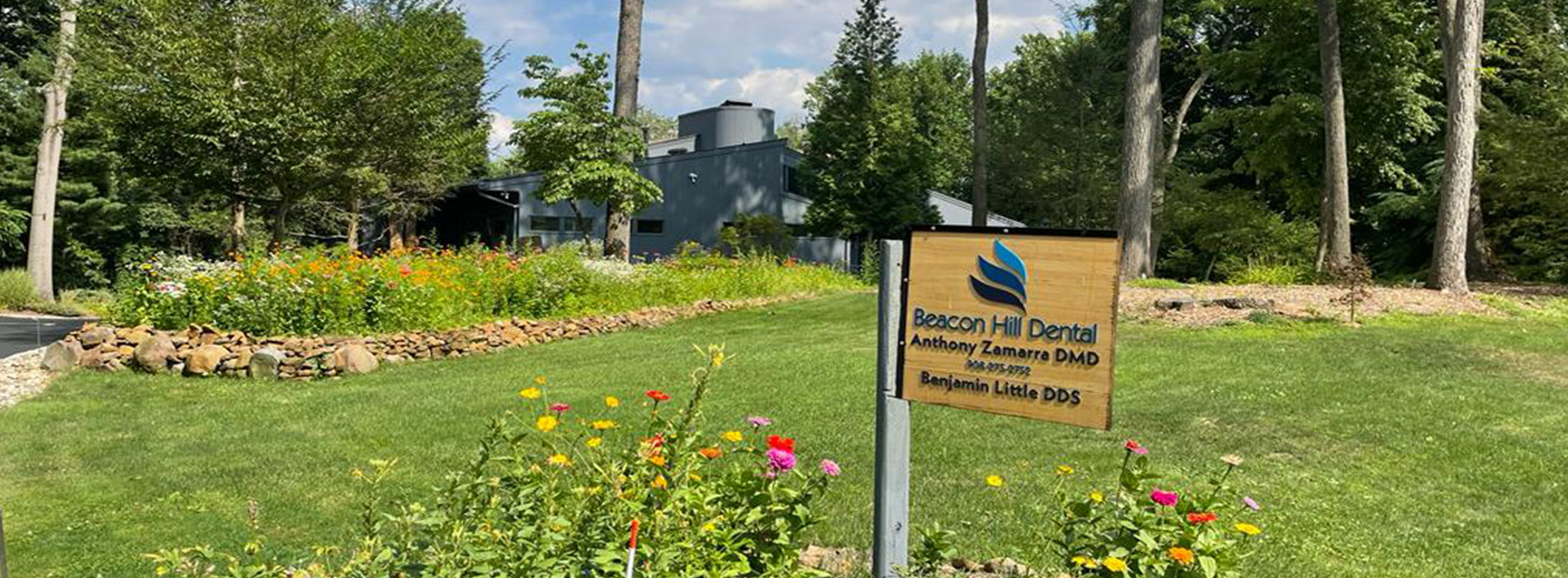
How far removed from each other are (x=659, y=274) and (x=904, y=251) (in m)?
12.1

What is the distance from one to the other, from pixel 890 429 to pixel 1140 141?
478 inches

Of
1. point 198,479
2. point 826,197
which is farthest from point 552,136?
point 198,479

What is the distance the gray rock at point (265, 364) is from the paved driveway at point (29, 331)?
3878 millimetres

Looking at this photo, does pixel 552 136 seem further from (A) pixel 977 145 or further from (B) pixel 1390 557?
(B) pixel 1390 557

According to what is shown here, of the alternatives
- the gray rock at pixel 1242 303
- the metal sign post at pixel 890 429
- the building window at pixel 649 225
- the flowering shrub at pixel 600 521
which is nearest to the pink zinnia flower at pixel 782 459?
the flowering shrub at pixel 600 521

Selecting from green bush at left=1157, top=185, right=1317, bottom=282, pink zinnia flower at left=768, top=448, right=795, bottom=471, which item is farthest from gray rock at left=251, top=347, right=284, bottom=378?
green bush at left=1157, top=185, right=1317, bottom=282

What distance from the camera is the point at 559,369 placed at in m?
8.26

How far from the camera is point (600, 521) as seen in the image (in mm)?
2270

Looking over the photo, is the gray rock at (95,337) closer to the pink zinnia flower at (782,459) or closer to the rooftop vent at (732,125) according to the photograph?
the pink zinnia flower at (782,459)

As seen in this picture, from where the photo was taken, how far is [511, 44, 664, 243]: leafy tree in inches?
690

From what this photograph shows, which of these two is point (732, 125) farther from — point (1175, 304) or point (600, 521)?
point (600, 521)

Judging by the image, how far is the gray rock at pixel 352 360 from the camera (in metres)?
8.37

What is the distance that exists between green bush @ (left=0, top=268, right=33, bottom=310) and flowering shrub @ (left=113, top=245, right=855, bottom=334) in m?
10.8

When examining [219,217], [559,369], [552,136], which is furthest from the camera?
→ [219,217]
